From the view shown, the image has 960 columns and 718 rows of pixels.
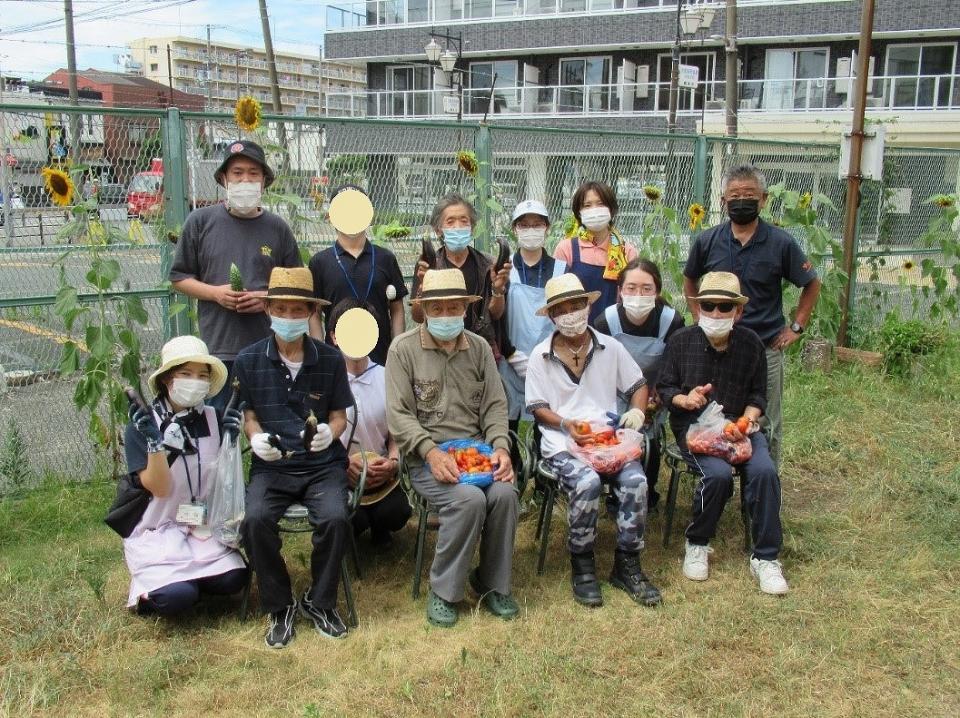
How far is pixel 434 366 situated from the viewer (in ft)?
13.0

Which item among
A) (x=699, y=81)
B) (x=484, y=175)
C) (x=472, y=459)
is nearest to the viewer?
(x=472, y=459)

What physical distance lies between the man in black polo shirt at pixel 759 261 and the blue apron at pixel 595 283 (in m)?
0.43

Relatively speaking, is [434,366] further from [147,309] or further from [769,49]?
[769,49]

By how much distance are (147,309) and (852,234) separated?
5738 millimetres

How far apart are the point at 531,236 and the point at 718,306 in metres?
1.01

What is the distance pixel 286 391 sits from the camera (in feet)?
12.4

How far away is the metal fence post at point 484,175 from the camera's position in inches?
231

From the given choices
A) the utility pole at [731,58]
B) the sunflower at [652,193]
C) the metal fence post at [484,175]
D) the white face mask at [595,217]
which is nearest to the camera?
the white face mask at [595,217]

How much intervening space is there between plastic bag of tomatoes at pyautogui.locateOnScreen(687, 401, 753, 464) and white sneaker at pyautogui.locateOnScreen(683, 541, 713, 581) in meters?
0.44

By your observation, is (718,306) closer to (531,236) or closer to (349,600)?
(531,236)

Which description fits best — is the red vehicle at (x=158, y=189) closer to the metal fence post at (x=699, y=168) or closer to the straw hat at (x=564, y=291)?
the straw hat at (x=564, y=291)

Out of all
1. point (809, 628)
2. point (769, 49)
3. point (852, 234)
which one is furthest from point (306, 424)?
point (769, 49)

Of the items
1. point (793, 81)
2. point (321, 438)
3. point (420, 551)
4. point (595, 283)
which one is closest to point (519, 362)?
point (595, 283)

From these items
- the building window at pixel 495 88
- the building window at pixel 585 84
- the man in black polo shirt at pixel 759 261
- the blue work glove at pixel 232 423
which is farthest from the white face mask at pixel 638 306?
the building window at pixel 495 88
